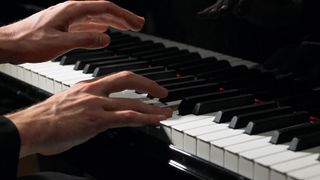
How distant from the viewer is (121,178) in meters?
1.58

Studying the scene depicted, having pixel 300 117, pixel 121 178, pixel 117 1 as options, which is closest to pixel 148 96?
pixel 300 117

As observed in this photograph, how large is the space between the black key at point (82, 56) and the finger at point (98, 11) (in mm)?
312

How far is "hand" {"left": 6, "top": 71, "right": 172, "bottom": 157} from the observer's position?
36.3 inches

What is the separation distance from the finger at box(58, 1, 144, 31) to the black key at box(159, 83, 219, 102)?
6.3 inches

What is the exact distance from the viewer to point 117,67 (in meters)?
1.41

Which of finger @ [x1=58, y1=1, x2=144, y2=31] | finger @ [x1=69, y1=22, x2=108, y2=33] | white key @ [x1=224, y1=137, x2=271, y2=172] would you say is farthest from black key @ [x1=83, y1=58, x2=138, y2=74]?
white key @ [x1=224, y1=137, x2=271, y2=172]

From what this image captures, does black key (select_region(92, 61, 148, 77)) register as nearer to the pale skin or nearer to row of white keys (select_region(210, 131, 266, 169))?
the pale skin

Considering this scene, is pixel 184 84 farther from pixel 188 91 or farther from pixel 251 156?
pixel 251 156

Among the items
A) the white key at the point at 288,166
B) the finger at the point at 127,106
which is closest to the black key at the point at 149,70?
the finger at the point at 127,106

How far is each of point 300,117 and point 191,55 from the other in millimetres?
489

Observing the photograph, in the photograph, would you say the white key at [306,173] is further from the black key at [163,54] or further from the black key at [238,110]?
the black key at [163,54]

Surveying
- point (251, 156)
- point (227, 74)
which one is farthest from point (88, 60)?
point (251, 156)

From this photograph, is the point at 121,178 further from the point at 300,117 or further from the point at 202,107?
the point at 300,117

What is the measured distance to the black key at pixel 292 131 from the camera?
3.06ft
